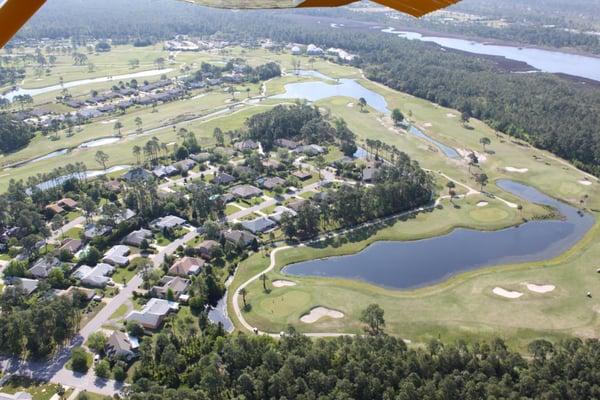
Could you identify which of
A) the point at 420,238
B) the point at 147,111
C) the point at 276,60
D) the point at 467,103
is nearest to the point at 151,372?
the point at 420,238

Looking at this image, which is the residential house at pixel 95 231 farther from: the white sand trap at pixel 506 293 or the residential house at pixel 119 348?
the white sand trap at pixel 506 293

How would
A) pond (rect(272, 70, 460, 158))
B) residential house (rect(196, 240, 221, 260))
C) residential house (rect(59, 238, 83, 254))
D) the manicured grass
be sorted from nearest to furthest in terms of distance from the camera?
the manicured grass
residential house (rect(196, 240, 221, 260))
residential house (rect(59, 238, 83, 254))
pond (rect(272, 70, 460, 158))

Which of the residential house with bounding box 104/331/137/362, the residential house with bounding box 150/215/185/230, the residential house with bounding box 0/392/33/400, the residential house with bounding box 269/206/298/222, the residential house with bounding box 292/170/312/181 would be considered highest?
the residential house with bounding box 292/170/312/181

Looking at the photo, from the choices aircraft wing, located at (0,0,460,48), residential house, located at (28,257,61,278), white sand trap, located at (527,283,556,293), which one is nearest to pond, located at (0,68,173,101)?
residential house, located at (28,257,61,278)

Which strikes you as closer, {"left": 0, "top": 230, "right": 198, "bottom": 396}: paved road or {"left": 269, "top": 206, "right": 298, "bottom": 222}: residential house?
{"left": 0, "top": 230, "right": 198, "bottom": 396}: paved road

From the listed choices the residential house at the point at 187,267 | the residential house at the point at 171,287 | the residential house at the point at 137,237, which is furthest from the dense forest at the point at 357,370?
the residential house at the point at 137,237

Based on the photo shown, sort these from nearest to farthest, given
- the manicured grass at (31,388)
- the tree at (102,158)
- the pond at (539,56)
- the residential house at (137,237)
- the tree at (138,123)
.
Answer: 1. the manicured grass at (31,388)
2. the residential house at (137,237)
3. the tree at (102,158)
4. the tree at (138,123)
5. the pond at (539,56)

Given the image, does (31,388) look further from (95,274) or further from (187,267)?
(187,267)

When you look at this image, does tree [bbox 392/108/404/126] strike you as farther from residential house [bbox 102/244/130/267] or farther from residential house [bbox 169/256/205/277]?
residential house [bbox 102/244/130/267]
